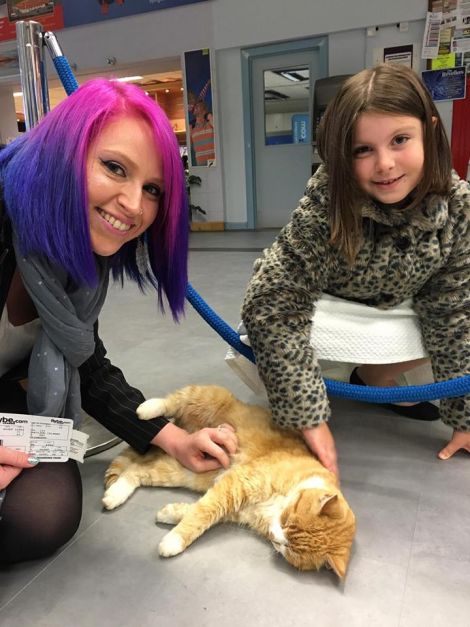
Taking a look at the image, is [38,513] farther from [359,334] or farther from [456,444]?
[456,444]

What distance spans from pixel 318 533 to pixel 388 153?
32.9 inches

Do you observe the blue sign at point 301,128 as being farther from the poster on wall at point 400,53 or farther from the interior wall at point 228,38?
the poster on wall at point 400,53

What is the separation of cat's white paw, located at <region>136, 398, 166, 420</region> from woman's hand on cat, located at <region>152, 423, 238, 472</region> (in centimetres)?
7

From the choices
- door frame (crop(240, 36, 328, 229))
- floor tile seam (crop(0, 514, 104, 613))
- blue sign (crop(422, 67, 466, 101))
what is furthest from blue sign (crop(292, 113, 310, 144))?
floor tile seam (crop(0, 514, 104, 613))

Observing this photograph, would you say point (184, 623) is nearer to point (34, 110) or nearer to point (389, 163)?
point (389, 163)

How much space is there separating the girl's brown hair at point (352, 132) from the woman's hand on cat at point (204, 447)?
0.55 metres

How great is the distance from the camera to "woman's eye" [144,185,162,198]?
37.0 inches

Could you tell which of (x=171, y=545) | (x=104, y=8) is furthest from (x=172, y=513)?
(x=104, y=8)

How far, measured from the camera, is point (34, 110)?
139 cm

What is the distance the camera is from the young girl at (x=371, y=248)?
115 centimetres

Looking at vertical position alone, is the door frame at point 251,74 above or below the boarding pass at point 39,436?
above

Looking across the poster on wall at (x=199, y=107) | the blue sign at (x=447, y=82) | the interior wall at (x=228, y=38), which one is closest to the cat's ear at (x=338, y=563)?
the blue sign at (x=447, y=82)

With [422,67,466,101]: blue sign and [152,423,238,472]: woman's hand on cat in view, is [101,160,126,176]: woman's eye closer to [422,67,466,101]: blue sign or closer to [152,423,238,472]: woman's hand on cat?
[152,423,238,472]: woman's hand on cat

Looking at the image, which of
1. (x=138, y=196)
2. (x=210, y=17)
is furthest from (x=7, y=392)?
(x=210, y=17)
